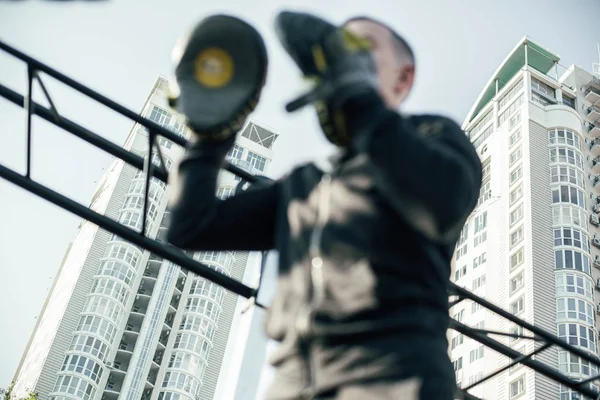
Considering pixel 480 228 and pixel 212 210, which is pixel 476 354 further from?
pixel 212 210

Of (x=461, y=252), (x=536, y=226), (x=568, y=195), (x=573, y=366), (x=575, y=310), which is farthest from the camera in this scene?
(x=461, y=252)

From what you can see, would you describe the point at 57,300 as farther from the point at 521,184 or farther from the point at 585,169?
the point at 585,169

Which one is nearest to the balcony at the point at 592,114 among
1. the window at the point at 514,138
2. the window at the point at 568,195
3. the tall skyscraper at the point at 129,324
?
the window at the point at 514,138

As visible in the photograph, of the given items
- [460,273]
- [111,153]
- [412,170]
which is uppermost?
[460,273]

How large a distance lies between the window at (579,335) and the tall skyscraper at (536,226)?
5 centimetres

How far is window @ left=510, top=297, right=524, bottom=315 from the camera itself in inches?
1347

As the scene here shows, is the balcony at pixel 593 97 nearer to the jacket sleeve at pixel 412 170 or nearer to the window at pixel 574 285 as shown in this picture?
the window at pixel 574 285

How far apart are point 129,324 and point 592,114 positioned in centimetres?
3219

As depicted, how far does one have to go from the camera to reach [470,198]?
1.28 meters

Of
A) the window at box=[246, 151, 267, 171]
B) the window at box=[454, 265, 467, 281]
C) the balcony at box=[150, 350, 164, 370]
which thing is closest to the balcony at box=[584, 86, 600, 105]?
the window at box=[454, 265, 467, 281]

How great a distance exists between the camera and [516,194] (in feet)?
128

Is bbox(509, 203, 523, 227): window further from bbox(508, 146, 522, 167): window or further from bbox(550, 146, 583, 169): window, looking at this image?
bbox(550, 146, 583, 169): window

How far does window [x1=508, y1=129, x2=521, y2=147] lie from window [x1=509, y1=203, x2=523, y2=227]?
463 centimetres

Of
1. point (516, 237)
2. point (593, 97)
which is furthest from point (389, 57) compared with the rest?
point (593, 97)
